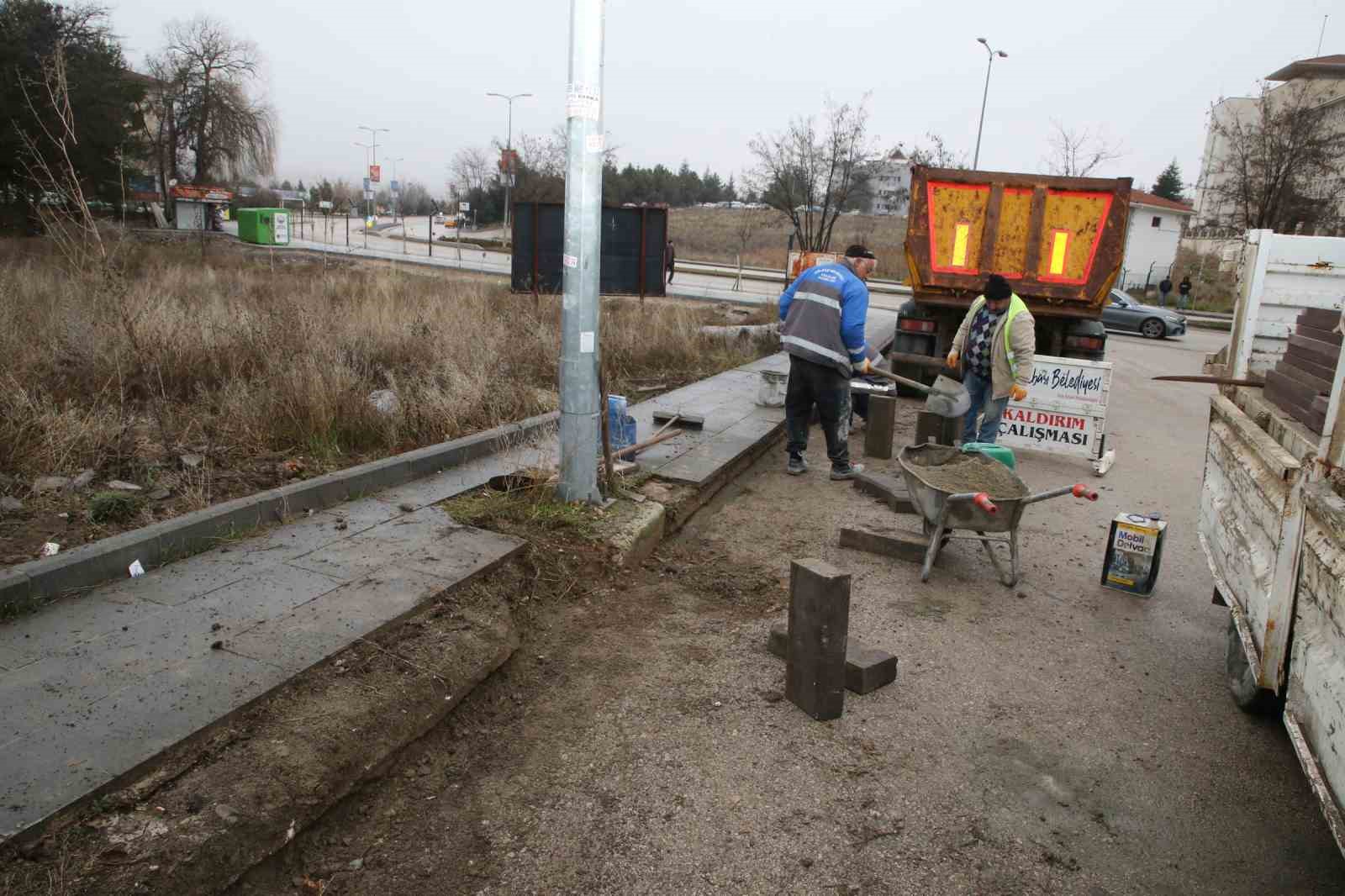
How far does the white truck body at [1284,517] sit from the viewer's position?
249 centimetres

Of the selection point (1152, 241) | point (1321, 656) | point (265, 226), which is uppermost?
point (1152, 241)

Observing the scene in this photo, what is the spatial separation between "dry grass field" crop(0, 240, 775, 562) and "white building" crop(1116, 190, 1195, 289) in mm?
38991

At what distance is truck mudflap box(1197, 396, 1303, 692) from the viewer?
2.96m

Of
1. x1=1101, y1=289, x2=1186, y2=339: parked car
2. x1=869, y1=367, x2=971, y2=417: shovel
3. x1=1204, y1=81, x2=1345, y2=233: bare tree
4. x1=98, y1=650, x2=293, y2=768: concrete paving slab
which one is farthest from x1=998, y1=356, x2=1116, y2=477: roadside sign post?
x1=1204, y1=81, x2=1345, y2=233: bare tree

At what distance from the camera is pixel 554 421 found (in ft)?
23.3

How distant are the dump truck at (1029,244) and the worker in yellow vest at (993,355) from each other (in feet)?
8.71

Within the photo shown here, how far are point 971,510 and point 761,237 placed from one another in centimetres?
5883

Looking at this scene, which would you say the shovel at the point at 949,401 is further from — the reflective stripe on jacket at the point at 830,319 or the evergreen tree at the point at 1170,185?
the evergreen tree at the point at 1170,185

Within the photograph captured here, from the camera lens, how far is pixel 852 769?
3.31 m

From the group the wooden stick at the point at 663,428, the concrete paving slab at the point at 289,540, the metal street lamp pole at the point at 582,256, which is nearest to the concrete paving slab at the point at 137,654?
the concrete paving slab at the point at 289,540

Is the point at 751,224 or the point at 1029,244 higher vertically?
the point at 751,224

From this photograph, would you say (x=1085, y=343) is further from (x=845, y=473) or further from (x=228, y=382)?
(x=228, y=382)

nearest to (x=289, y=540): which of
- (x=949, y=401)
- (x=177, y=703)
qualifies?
(x=177, y=703)

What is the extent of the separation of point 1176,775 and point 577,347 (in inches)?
141
